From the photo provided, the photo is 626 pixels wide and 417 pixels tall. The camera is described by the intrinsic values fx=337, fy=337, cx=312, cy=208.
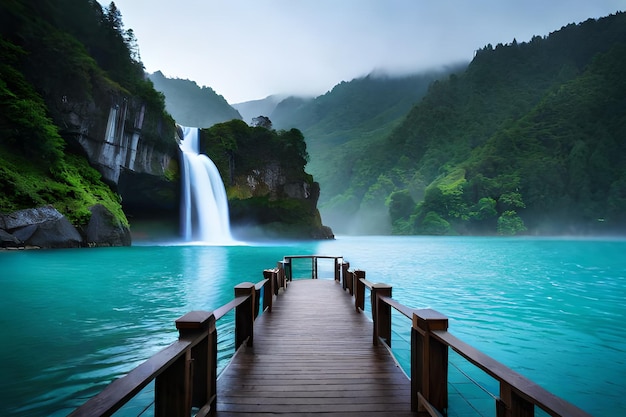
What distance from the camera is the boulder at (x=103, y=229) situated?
2384cm

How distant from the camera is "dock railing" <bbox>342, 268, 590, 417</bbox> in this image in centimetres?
147

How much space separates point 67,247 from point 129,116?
42.5 ft

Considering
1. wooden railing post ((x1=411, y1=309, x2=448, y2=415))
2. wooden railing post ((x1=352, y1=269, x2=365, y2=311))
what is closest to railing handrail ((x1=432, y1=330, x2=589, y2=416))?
wooden railing post ((x1=411, y1=309, x2=448, y2=415))

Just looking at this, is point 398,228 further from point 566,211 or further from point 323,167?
point 323,167

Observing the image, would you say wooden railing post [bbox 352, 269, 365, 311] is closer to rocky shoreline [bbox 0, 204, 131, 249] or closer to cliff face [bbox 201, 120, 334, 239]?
rocky shoreline [bbox 0, 204, 131, 249]

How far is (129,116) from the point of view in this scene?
96.5 feet

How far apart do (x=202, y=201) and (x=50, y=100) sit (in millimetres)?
15353

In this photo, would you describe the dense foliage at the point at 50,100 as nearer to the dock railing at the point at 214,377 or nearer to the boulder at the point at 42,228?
the boulder at the point at 42,228

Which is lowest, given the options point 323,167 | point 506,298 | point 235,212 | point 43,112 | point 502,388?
point 506,298

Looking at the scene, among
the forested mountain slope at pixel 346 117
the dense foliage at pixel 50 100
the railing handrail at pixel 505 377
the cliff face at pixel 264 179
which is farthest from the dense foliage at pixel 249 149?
the forested mountain slope at pixel 346 117

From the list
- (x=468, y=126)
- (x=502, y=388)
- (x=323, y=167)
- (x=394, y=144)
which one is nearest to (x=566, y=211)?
(x=468, y=126)

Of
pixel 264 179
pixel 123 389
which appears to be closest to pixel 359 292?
pixel 123 389

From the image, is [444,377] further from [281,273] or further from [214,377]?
[281,273]

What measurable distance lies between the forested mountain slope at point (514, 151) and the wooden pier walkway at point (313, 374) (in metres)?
70.1
